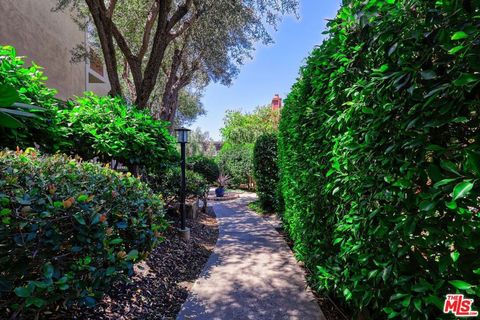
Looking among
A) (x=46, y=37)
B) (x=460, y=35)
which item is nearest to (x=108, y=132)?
(x=460, y=35)

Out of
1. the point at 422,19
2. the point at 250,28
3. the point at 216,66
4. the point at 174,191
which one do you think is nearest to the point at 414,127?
the point at 422,19

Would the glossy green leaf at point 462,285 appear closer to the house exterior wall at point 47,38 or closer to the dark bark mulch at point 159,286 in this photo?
the dark bark mulch at point 159,286

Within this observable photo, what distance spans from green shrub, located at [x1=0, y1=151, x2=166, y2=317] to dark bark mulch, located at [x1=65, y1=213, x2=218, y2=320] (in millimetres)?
649

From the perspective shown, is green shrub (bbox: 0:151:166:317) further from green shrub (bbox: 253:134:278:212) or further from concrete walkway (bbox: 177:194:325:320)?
green shrub (bbox: 253:134:278:212)

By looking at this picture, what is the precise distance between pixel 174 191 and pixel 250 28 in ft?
20.2

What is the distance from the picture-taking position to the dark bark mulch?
2.81 meters

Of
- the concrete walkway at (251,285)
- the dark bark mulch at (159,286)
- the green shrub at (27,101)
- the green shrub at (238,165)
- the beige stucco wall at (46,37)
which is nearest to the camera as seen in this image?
the dark bark mulch at (159,286)

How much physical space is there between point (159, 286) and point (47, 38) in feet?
35.1

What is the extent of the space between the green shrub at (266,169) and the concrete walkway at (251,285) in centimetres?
315

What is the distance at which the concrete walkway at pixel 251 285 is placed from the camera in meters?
3.08

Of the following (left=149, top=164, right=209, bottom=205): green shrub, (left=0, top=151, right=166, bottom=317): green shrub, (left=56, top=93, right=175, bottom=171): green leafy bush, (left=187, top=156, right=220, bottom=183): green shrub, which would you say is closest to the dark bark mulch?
(left=0, top=151, right=166, bottom=317): green shrub

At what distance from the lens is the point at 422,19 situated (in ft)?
4.55

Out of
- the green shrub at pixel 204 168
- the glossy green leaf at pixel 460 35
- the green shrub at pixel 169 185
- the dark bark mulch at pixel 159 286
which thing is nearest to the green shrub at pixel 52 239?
the dark bark mulch at pixel 159 286

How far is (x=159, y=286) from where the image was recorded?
12.1 ft
